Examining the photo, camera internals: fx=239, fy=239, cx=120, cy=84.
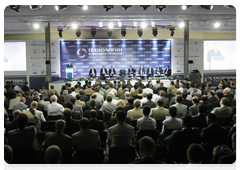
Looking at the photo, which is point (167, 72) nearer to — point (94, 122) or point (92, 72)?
point (92, 72)

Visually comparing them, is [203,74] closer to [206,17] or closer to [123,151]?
[206,17]

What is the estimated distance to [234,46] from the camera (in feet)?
52.6

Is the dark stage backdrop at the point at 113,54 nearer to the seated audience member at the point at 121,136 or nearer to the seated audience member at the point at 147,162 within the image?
the seated audience member at the point at 121,136

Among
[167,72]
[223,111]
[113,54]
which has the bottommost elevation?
[223,111]

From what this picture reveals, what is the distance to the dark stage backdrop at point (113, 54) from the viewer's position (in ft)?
53.4

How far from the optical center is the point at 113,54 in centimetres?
1650

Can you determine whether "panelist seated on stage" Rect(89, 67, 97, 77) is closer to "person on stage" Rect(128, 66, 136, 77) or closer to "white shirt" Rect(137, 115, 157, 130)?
"person on stage" Rect(128, 66, 136, 77)

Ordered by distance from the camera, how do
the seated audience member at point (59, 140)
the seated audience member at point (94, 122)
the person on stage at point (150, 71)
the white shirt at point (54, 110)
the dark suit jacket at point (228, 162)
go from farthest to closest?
the person on stage at point (150, 71)
the white shirt at point (54, 110)
the seated audience member at point (94, 122)
the seated audience member at point (59, 140)
the dark suit jacket at point (228, 162)

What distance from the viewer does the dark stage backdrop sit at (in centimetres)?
1628

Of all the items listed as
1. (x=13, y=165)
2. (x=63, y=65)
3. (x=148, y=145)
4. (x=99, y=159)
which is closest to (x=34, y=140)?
(x=13, y=165)

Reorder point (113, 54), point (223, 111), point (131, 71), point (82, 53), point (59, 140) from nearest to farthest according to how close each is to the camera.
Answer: point (59, 140), point (223, 111), point (131, 71), point (82, 53), point (113, 54)

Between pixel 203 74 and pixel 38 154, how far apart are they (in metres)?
14.6

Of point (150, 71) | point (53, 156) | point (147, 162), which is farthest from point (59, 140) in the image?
point (150, 71)

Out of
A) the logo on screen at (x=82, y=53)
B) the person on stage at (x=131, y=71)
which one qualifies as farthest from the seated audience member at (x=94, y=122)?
the logo on screen at (x=82, y=53)
